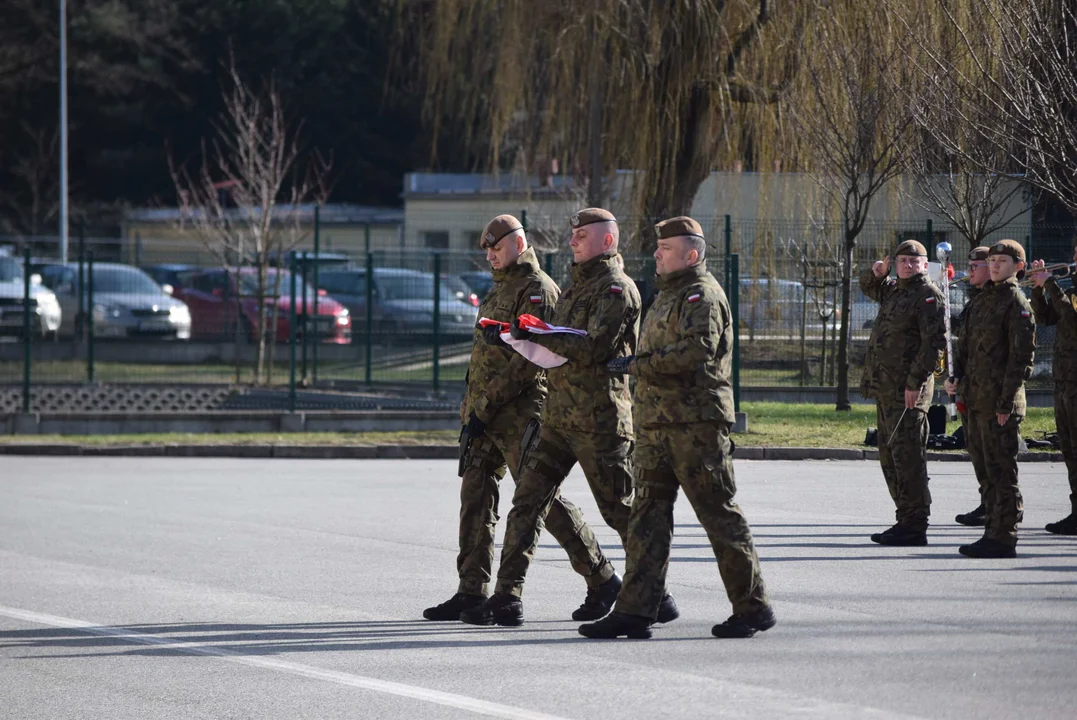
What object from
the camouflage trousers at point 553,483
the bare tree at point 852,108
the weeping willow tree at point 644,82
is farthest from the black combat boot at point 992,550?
the weeping willow tree at point 644,82

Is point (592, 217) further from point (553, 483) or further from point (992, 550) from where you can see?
point (992, 550)

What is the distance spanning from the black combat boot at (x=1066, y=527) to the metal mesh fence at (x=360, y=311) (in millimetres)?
8612

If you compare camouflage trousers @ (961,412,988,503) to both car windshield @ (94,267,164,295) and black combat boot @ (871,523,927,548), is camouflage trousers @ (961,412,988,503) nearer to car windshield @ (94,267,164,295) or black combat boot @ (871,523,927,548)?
black combat boot @ (871,523,927,548)

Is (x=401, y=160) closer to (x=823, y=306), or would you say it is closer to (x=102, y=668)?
(x=823, y=306)

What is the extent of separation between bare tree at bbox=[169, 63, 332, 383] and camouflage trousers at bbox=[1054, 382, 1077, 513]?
13.5 meters

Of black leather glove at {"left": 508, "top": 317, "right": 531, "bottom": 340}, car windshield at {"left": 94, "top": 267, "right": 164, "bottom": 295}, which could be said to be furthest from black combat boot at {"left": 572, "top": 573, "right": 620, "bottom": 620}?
car windshield at {"left": 94, "top": 267, "right": 164, "bottom": 295}

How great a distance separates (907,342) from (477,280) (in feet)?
51.5

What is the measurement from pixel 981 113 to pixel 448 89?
434 inches

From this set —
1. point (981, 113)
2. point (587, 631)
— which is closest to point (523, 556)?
point (587, 631)

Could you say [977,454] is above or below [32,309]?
below

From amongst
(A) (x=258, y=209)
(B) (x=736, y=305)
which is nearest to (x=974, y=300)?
(B) (x=736, y=305)

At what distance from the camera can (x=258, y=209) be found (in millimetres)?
43312

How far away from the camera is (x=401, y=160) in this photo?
57.7m

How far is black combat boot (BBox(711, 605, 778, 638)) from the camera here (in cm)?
702
